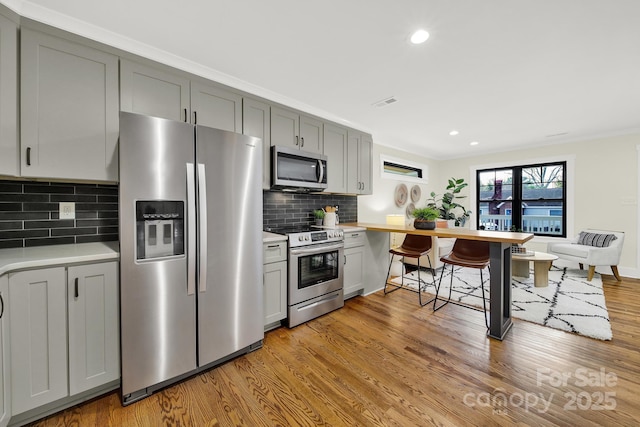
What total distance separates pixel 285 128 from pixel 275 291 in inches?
71.3

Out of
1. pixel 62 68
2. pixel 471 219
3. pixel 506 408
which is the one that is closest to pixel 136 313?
pixel 62 68

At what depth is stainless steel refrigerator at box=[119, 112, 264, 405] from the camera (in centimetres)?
161

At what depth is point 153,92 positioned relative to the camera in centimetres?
207

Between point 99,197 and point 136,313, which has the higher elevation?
point 99,197

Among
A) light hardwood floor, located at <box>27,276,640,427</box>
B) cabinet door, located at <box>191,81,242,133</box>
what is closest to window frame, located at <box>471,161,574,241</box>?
light hardwood floor, located at <box>27,276,640,427</box>

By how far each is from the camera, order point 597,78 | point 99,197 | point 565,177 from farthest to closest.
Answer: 1. point 565,177
2. point 597,78
3. point 99,197

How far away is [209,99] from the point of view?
7.79ft

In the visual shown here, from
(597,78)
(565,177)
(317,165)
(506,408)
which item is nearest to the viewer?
(506,408)

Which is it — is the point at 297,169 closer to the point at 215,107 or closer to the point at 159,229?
the point at 215,107

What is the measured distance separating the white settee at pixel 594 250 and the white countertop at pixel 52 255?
6119 mm

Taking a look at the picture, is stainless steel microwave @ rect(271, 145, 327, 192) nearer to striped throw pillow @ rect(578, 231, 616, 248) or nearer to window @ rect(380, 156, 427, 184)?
window @ rect(380, 156, 427, 184)

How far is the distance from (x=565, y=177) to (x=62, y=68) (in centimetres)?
743

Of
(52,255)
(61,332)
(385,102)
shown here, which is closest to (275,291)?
(61,332)

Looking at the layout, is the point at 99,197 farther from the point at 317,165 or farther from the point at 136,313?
the point at 317,165
